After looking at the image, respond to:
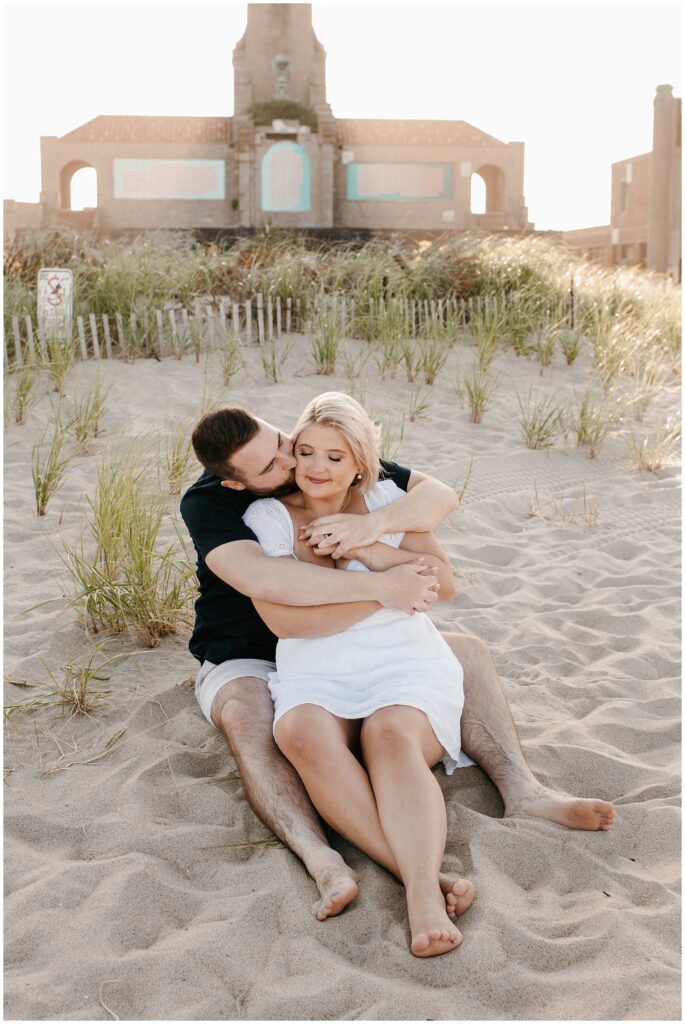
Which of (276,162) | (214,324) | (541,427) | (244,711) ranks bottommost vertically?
(244,711)

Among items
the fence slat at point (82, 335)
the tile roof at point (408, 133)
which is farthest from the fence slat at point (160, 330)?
the tile roof at point (408, 133)

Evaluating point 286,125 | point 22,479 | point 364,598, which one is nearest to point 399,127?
point 286,125

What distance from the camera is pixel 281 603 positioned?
7.87ft

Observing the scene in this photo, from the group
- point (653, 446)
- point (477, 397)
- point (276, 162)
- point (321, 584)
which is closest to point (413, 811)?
point (321, 584)

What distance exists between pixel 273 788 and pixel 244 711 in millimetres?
251

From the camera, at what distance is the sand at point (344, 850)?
182 cm

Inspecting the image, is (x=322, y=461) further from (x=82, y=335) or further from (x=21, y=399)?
(x=82, y=335)

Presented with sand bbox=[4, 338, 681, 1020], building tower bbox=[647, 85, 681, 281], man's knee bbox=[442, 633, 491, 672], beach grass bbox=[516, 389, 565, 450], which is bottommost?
sand bbox=[4, 338, 681, 1020]

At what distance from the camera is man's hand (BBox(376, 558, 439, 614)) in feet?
7.89

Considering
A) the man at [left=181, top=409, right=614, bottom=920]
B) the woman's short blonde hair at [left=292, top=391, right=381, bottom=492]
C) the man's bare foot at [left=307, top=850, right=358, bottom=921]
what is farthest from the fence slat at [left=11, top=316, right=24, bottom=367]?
the man's bare foot at [left=307, top=850, right=358, bottom=921]

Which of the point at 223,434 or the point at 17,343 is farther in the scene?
the point at 17,343

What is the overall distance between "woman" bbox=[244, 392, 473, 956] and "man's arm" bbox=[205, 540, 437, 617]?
0.20ft

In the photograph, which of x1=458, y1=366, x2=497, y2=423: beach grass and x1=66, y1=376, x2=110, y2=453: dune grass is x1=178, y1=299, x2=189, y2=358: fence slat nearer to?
x1=66, y1=376, x2=110, y2=453: dune grass

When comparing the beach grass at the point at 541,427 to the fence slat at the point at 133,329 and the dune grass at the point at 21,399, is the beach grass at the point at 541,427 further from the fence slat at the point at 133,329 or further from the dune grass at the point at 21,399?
the dune grass at the point at 21,399
